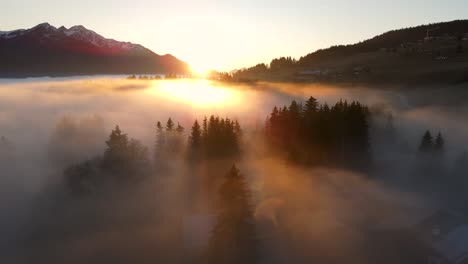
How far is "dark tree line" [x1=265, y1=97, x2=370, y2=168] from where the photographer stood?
59.1m

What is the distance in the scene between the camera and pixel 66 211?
55.3m

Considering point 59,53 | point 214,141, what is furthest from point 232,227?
point 59,53

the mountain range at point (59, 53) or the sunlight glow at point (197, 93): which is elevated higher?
the mountain range at point (59, 53)

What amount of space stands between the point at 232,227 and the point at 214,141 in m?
27.8

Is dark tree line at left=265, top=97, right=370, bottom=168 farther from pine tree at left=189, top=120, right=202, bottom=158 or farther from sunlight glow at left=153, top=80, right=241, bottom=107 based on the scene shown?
sunlight glow at left=153, top=80, right=241, bottom=107

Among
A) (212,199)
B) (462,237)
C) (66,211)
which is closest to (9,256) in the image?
(66,211)

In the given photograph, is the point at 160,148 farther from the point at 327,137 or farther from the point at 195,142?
the point at 327,137

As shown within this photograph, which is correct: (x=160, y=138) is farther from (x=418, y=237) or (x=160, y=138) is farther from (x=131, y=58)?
(x=131, y=58)

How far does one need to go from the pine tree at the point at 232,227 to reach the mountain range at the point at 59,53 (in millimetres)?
133363

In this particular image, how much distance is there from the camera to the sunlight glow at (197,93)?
144 metres

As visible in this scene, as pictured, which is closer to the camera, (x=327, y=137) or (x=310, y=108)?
(x=327, y=137)

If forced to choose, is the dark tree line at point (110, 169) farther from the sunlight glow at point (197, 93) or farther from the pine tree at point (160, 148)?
the sunlight glow at point (197, 93)

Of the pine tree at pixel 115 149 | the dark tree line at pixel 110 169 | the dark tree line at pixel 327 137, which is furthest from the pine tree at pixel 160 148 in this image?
the dark tree line at pixel 327 137

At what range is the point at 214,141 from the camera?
62.2m
